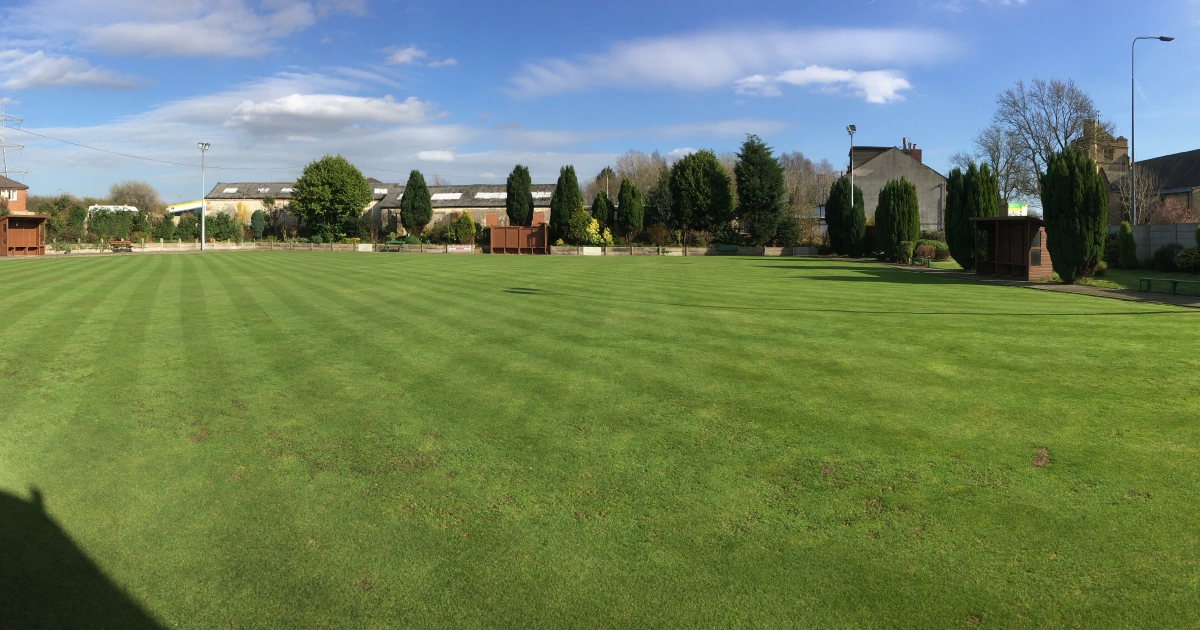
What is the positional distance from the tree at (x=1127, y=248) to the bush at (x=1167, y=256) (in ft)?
2.85

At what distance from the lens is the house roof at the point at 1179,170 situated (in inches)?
2242

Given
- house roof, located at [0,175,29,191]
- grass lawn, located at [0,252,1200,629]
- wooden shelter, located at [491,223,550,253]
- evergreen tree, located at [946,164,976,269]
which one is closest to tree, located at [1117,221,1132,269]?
evergreen tree, located at [946,164,976,269]

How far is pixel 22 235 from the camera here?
136 ft

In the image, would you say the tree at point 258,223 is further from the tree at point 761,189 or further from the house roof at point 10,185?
the tree at point 761,189

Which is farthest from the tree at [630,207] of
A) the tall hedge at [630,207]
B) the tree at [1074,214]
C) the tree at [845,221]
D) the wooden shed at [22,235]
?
the wooden shed at [22,235]

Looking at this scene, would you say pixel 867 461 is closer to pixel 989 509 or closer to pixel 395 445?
pixel 989 509

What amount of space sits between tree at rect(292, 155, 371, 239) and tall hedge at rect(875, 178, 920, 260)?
46.0 meters

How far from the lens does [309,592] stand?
3834mm

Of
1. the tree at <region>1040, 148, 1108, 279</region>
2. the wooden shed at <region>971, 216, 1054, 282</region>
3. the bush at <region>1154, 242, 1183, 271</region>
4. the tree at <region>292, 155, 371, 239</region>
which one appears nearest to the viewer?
the tree at <region>1040, 148, 1108, 279</region>

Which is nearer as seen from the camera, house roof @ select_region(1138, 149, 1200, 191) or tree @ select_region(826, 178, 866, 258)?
tree @ select_region(826, 178, 866, 258)

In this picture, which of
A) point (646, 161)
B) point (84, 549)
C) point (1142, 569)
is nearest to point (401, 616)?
point (84, 549)

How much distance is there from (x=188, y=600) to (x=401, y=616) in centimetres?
120

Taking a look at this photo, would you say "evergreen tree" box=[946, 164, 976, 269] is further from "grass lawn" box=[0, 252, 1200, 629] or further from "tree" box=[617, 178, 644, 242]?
"tree" box=[617, 178, 644, 242]

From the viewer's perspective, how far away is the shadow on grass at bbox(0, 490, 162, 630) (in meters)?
3.66
